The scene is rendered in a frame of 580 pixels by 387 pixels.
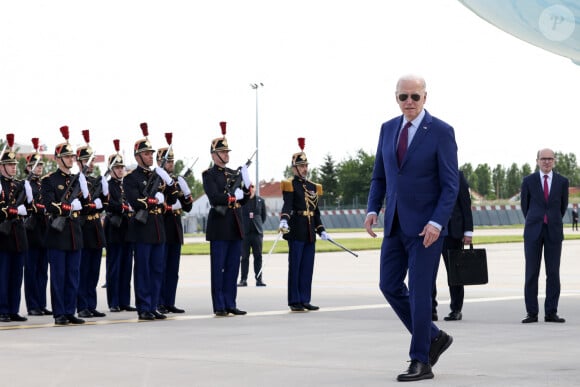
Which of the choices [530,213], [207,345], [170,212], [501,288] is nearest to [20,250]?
[170,212]

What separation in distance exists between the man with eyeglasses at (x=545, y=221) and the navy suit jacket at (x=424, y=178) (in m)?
5.17

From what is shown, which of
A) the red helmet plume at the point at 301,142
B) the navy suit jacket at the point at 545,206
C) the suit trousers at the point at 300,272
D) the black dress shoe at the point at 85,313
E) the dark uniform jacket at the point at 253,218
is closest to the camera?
the navy suit jacket at the point at 545,206

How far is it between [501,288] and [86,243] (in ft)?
23.5

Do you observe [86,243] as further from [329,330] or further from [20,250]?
[329,330]

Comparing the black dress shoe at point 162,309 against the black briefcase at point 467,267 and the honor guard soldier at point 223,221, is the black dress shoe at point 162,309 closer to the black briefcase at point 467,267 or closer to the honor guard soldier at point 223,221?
the honor guard soldier at point 223,221

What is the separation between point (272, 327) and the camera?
12.2 m

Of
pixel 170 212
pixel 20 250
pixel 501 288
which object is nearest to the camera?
pixel 20 250

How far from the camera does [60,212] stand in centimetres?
1345

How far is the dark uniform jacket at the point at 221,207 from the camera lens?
1414 cm

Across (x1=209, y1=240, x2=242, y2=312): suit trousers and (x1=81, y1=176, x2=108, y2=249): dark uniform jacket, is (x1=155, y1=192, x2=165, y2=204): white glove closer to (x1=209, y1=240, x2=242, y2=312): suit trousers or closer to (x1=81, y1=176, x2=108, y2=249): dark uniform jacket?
(x1=209, y1=240, x2=242, y2=312): suit trousers

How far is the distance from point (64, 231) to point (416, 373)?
6.72m

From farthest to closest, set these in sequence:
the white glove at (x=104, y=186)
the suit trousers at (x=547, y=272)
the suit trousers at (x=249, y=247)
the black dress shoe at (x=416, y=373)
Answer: the suit trousers at (x=249, y=247) → the white glove at (x=104, y=186) → the suit trousers at (x=547, y=272) → the black dress shoe at (x=416, y=373)

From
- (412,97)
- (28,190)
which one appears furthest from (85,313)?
(412,97)

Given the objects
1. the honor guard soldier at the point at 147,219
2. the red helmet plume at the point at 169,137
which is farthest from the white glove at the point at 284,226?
the red helmet plume at the point at 169,137
